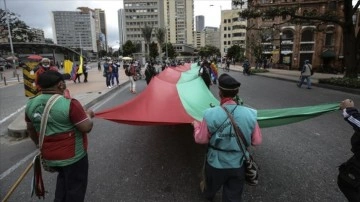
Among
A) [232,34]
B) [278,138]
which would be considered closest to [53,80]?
[278,138]

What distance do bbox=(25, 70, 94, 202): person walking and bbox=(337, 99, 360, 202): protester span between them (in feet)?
8.01

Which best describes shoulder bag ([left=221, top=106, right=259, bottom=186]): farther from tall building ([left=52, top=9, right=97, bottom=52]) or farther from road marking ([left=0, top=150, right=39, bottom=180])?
tall building ([left=52, top=9, right=97, bottom=52])

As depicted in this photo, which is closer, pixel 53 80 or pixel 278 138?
pixel 53 80

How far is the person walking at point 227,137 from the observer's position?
234 cm

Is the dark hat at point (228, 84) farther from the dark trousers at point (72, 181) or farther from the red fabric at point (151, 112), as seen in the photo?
the dark trousers at point (72, 181)

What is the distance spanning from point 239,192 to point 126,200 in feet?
5.31

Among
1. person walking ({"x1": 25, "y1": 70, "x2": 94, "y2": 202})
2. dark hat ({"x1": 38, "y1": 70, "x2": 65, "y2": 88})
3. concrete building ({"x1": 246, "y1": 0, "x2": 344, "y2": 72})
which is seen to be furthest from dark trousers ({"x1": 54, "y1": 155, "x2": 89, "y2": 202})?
concrete building ({"x1": 246, "y1": 0, "x2": 344, "y2": 72})

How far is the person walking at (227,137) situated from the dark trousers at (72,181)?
49.4 inches

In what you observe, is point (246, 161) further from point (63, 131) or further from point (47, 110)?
point (47, 110)

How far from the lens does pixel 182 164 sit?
14.6ft

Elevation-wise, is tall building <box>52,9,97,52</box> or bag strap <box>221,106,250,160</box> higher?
tall building <box>52,9,97,52</box>

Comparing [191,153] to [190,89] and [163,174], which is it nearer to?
[163,174]

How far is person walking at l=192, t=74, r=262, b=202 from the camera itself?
2342 mm

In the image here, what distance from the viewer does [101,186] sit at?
3.77 meters
